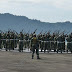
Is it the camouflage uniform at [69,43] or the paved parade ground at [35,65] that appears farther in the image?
the camouflage uniform at [69,43]

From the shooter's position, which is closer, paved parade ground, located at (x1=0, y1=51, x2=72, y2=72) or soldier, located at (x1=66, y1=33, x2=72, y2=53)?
paved parade ground, located at (x1=0, y1=51, x2=72, y2=72)

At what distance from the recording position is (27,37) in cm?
3544

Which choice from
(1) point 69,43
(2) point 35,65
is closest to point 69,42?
(1) point 69,43

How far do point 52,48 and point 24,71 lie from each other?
1701 cm

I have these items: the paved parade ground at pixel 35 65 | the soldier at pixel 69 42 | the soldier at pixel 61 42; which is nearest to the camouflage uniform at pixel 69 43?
the soldier at pixel 69 42

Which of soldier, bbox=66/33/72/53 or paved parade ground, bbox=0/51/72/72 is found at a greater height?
soldier, bbox=66/33/72/53

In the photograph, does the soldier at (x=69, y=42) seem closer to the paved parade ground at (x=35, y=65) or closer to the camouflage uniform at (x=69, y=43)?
the camouflage uniform at (x=69, y=43)

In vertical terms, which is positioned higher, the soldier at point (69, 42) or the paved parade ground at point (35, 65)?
the soldier at point (69, 42)

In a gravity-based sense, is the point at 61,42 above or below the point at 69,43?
above

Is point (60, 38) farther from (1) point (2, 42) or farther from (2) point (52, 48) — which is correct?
(1) point (2, 42)

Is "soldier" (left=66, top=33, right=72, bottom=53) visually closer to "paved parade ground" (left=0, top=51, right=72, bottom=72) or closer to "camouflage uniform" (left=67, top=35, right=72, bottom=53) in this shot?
"camouflage uniform" (left=67, top=35, right=72, bottom=53)

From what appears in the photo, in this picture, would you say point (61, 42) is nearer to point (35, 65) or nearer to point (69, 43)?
point (69, 43)

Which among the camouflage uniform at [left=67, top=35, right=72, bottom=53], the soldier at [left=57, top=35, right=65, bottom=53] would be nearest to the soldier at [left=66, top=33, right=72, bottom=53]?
the camouflage uniform at [left=67, top=35, right=72, bottom=53]

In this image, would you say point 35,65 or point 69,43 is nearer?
point 35,65
